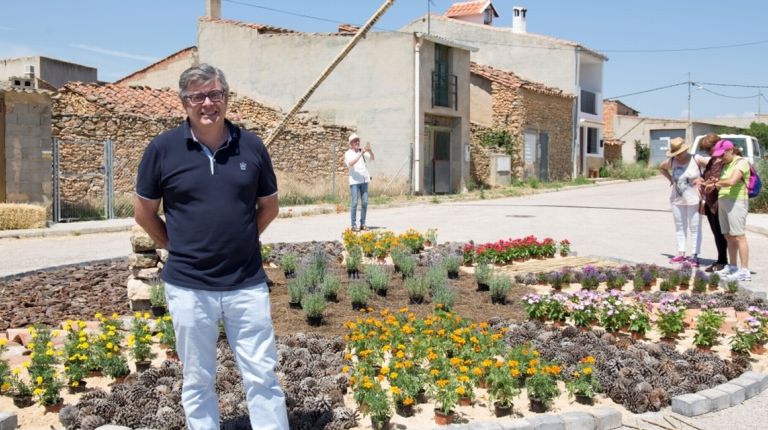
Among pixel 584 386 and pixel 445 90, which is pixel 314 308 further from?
pixel 445 90

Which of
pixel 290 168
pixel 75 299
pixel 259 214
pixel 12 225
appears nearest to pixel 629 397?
pixel 259 214

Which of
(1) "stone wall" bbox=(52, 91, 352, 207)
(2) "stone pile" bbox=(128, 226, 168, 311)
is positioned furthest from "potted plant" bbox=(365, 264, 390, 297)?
(1) "stone wall" bbox=(52, 91, 352, 207)

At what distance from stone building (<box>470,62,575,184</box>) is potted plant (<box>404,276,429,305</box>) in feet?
80.3

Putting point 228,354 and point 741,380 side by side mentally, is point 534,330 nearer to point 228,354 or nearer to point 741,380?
point 741,380

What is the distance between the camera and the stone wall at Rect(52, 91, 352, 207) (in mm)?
19094

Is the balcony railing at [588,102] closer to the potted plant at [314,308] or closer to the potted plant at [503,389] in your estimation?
the potted plant at [314,308]

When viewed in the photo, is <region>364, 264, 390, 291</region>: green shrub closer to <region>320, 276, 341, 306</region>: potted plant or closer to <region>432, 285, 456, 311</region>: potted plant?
<region>320, 276, 341, 306</region>: potted plant

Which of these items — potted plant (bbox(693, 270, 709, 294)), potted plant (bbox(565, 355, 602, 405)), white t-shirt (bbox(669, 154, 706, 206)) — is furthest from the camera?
white t-shirt (bbox(669, 154, 706, 206))

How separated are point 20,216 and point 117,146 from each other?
491 cm

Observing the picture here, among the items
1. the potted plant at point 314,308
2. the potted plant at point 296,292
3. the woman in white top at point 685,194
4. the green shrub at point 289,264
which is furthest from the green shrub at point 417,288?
the woman in white top at point 685,194

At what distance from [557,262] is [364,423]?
6.62 metres

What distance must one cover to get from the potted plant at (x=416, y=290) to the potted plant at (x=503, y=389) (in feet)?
9.46

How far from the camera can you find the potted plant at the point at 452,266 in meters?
9.20

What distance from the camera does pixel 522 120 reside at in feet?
109
